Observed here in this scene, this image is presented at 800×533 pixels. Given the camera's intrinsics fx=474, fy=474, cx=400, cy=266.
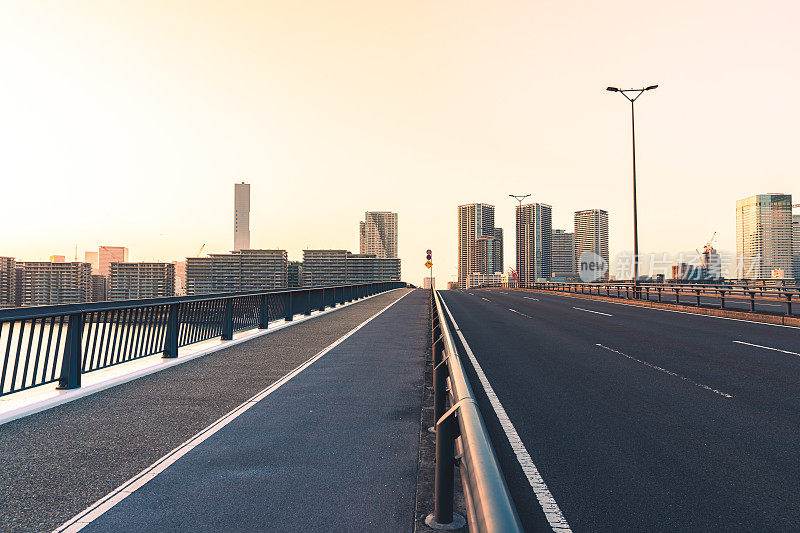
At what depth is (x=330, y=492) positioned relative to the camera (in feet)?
12.8

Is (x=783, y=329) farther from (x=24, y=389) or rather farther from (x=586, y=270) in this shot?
(x=586, y=270)

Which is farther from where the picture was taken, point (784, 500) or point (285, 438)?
point (285, 438)

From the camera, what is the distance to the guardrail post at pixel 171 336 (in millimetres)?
10352

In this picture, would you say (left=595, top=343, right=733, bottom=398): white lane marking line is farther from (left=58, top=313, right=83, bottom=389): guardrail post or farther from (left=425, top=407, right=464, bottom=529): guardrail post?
(left=58, top=313, right=83, bottom=389): guardrail post

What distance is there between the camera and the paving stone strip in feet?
12.6

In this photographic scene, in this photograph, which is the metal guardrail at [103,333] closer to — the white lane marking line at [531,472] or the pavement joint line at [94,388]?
the pavement joint line at [94,388]

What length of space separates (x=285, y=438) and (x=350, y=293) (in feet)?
98.3

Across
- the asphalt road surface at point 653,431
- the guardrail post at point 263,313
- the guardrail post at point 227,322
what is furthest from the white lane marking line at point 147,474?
the guardrail post at point 263,313

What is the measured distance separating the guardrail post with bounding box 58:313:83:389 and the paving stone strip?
557 mm

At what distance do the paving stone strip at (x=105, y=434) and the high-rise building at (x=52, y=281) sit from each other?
362 feet

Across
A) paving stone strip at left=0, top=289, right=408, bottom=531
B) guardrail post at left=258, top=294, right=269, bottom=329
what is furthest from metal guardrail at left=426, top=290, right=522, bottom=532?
guardrail post at left=258, top=294, right=269, bottom=329

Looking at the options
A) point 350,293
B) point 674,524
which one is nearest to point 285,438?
point 674,524

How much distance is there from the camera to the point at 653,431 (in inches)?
216

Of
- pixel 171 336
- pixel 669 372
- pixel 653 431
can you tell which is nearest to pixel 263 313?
pixel 171 336
